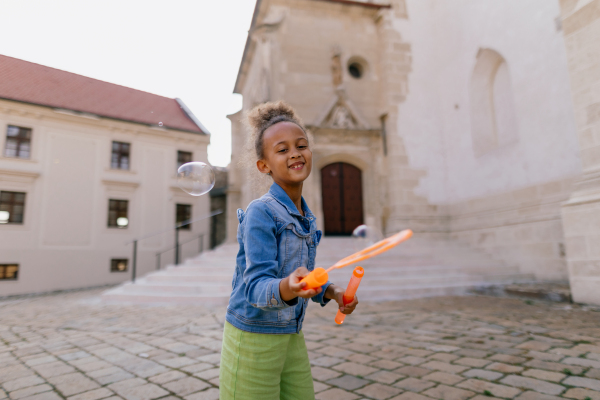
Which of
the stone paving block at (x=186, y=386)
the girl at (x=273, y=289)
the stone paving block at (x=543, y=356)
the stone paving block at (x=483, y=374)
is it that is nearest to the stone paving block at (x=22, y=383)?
the stone paving block at (x=186, y=386)

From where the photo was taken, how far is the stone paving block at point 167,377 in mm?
2913

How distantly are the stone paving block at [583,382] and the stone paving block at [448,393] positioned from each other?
770mm

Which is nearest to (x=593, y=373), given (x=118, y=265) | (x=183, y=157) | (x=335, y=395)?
(x=335, y=395)

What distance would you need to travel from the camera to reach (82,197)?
31.7ft

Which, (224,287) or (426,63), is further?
(426,63)

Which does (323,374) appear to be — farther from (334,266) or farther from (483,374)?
(334,266)

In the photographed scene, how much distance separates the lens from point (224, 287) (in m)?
7.60

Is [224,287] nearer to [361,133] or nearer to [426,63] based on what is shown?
[361,133]

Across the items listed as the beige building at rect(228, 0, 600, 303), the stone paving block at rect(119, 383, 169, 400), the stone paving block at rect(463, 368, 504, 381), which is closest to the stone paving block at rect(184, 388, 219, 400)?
the stone paving block at rect(119, 383, 169, 400)

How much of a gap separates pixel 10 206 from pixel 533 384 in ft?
18.4

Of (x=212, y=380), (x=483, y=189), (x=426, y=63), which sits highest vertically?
(x=426, y=63)

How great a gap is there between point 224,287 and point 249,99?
1023cm

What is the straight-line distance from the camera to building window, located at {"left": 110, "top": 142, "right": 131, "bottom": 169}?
1075cm

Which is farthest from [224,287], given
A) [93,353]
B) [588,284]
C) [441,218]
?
[441,218]
